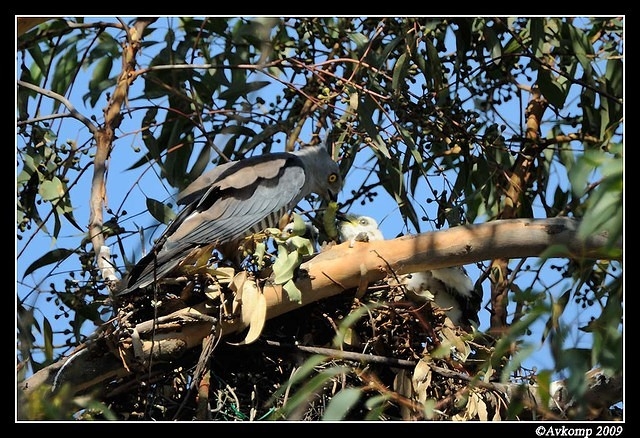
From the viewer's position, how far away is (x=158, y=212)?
4.95m

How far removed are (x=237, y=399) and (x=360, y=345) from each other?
556 mm

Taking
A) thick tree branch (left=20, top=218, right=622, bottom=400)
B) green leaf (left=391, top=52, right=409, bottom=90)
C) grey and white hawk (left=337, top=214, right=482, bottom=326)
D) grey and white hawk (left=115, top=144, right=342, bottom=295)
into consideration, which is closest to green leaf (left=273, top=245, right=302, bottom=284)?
thick tree branch (left=20, top=218, right=622, bottom=400)

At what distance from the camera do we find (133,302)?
4215 millimetres

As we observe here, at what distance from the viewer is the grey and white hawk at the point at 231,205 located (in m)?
4.40

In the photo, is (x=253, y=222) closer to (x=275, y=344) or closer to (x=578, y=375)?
(x=275, y=344)

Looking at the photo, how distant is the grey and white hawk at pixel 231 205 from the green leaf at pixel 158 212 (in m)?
0.08

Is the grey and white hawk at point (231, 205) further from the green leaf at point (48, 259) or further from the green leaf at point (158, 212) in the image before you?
the green leaf at point (48, 259)

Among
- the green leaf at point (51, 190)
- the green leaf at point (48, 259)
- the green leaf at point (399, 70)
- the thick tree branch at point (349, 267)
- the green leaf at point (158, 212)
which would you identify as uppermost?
the green leaf at point (399, 70)

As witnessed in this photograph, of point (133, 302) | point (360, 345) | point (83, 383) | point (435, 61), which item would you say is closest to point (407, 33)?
point (435, 61)

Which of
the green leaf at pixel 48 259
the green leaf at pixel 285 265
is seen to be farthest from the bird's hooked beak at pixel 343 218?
the green leaf at pixel 48 259

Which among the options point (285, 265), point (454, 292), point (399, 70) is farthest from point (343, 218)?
point (285, 265)

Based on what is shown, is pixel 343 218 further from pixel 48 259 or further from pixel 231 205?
pixel 48 259

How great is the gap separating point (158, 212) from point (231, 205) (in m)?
0.38

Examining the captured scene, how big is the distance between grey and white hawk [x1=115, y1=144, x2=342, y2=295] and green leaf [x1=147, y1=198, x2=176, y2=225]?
0.28 ft
